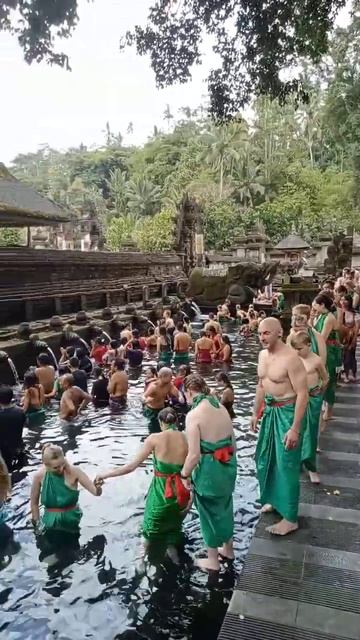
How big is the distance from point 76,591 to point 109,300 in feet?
55.3

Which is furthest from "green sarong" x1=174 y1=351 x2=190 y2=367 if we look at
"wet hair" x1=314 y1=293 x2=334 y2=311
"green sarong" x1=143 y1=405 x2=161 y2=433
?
"wet hair" x1=314 y1=293 x2=334 y2=311

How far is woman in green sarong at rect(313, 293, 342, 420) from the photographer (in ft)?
21.9

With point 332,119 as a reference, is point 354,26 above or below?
above

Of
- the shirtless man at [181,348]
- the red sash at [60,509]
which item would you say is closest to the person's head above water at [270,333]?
the red sash at [60,509]

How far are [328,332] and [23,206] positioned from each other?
44.3 feet

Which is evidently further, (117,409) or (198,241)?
(198,241)

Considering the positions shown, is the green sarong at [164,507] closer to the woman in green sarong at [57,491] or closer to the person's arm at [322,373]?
→ the woman in green sarong at [57,491]

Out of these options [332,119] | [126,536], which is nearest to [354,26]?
[332,119]

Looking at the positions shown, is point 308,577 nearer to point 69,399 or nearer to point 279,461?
point 279,461

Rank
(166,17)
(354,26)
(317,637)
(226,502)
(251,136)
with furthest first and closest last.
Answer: (251,136) < (354,26) < (166,17) < (226,502) < (317,637)

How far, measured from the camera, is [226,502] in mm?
4266

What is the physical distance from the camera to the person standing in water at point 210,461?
4.12m

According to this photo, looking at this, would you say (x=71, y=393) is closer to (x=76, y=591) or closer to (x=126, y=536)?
(x=126, y=536)

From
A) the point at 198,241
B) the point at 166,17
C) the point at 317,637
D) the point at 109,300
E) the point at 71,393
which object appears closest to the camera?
the point at 317,637
